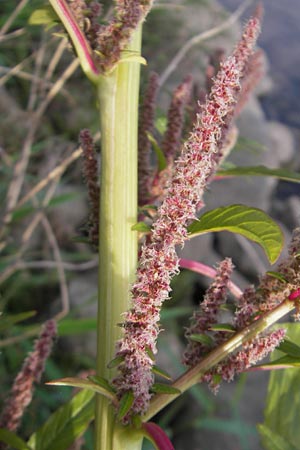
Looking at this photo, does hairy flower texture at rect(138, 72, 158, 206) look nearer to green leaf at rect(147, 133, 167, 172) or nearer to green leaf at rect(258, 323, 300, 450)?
green leaf at rect(147, 133, 167, 172)

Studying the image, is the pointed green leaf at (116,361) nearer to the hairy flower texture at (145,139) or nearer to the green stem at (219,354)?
the green stem at (219,354)

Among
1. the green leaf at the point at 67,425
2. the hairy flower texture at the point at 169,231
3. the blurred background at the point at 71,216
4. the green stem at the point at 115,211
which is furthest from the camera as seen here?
the blurred background at the point at 71,216

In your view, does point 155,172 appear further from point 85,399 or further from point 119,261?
point 85,399

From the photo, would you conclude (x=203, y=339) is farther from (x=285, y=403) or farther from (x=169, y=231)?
(x=285, y=403)

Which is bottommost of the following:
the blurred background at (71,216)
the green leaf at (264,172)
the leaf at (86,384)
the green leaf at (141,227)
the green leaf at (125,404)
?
the blurred background at (71,216)

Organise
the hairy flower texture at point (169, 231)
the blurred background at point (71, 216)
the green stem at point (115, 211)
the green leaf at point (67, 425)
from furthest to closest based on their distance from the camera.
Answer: the blurred background at point (71, 216) → the green leaf at point (67, 425) → the green stem at point (115, 211) → the hairy flower texture at point (169, 231)

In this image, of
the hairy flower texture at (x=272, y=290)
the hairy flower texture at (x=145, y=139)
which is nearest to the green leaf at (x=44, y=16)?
the hairy flower texture at (x=145, y=139)
